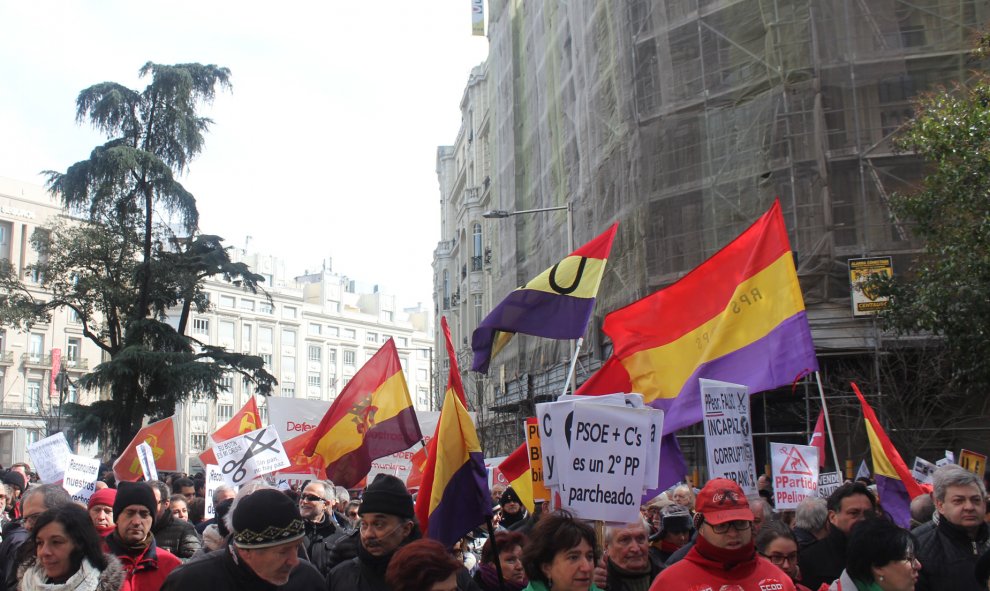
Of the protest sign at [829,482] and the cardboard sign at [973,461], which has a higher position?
the cardboard sign at [973,461]

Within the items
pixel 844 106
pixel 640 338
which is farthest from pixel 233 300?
pixel 640 338

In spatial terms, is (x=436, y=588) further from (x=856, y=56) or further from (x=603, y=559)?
(x=856, y=56)

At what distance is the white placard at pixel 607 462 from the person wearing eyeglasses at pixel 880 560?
1370 mm

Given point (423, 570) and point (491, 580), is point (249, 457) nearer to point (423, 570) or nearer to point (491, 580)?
point (491, 580)

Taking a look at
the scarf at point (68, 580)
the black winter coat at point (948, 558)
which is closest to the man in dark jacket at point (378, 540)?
the scarf at point (68, 580)

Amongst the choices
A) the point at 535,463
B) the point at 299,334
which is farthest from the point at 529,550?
the point at 299,334

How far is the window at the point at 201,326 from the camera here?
97.4 metres

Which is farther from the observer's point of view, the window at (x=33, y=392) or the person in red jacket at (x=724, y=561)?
the window at (x=33, y=392)

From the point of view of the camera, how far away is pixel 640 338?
9.41 m

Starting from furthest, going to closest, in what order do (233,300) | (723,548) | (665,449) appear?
1. (233,300)
2. (665,449)
3. (723,548)

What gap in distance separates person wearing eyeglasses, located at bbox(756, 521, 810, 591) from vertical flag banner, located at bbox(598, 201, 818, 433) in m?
2.35

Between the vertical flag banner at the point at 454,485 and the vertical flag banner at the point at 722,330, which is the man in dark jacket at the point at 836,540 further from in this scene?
the vertical flag banner at the point at 454,485

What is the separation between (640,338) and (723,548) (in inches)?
204

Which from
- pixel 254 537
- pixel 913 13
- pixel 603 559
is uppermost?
pixel 913 13
